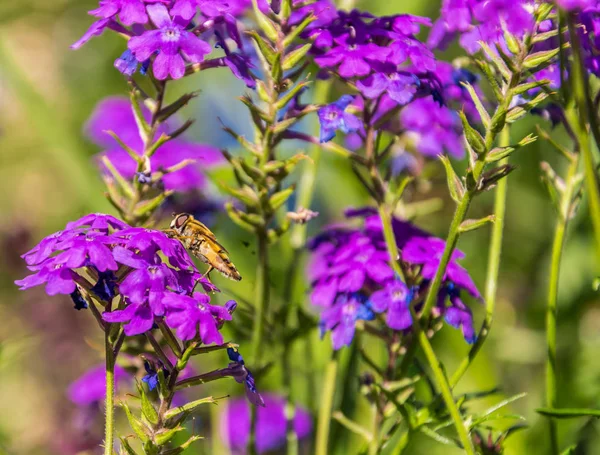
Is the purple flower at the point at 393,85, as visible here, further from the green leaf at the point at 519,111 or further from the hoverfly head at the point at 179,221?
the hoverfly head at the point at 179,221

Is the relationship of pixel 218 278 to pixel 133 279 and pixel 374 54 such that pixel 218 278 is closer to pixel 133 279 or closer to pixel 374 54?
pixel 374 54

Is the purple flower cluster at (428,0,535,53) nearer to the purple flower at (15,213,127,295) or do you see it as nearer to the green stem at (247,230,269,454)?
the green stem at (247,230,269,454)

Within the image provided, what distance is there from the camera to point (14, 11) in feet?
13.7

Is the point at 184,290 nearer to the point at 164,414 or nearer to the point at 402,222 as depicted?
the point at 164,414

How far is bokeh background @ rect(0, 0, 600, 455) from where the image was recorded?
100 inches

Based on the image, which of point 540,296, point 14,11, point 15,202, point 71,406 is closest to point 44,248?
point 540,296

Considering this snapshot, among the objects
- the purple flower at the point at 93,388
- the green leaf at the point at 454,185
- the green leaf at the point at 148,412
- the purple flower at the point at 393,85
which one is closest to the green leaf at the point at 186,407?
the green leaf at the point at 148,412

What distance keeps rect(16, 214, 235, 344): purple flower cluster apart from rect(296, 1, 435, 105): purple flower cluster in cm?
50

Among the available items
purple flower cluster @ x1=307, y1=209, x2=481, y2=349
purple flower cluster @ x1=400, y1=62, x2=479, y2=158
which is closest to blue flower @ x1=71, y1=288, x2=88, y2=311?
purple flower cluster @ x1=307, y1=209, x2=481, y2=349

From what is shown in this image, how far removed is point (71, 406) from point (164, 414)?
7.92 feet

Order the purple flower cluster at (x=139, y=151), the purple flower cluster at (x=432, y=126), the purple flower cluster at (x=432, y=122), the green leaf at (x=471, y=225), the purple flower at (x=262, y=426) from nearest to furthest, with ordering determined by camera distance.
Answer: the green leaf at (x=471, y=225), the purple flower cluster at (x=432, y=122), the purple flower cluster at (x=432, y=126), the purple flower cluster at (x=139, y=151), the purple flower at (x=262, y=426)

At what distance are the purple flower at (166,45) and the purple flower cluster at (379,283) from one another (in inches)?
20.8

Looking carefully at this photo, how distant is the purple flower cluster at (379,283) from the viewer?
1579 mm

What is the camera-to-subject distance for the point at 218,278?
2920mm
